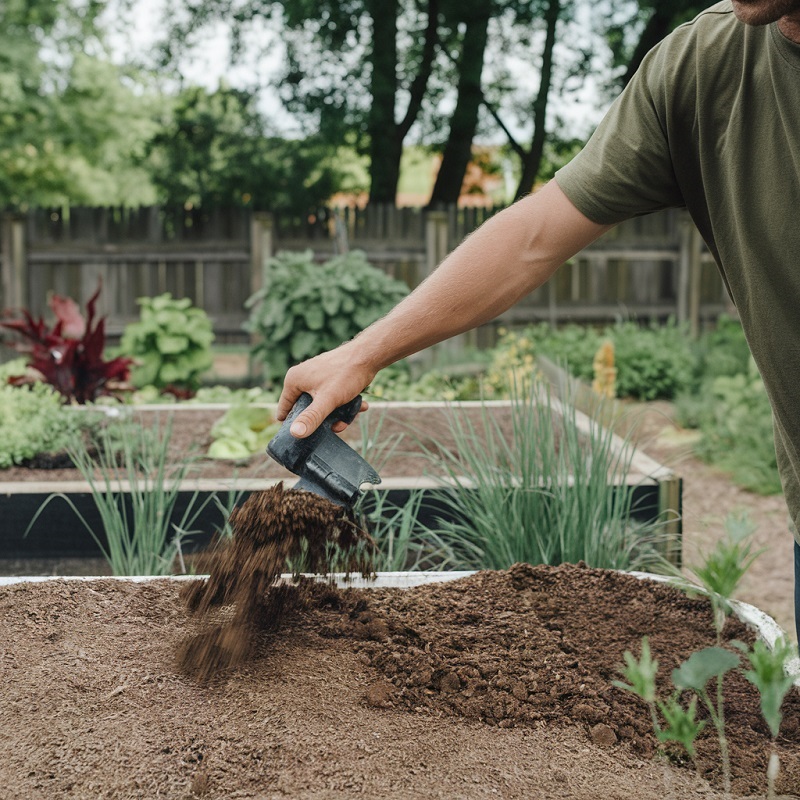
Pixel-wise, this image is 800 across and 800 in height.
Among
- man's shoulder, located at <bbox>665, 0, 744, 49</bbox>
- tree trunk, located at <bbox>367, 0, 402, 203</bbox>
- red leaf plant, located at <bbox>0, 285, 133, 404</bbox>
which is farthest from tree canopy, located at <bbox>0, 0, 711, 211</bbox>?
man's shoulder, located at <bbox>665, 0, 744, 49</bbox>

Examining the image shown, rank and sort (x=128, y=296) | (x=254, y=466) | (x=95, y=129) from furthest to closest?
1. (x=95, y=129)
2. (x=128, y=296)
3. (x=254, y=466)

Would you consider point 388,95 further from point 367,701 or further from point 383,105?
point 367,701

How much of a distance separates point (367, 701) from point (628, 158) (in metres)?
1.01

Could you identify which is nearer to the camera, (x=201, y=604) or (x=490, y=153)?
(x=201, y=604)

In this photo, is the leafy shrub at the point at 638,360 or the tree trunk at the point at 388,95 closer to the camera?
the leafy shrub at the point at 638,360

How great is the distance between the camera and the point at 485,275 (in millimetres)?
1647

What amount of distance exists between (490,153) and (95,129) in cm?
648

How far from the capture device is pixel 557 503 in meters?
2.46

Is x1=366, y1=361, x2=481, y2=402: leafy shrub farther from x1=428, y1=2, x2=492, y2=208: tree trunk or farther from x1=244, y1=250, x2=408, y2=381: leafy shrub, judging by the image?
x1=428, y1=2, x2=492, y2=208: tree trunk

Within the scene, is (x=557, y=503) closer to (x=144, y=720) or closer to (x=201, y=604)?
(x=201, y=604)

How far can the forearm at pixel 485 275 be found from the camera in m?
1.61

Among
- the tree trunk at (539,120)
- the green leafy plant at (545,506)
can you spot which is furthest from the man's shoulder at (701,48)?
the tree trunk at (539,120)

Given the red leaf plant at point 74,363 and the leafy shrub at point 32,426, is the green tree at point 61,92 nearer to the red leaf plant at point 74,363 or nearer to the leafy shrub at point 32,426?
the red leaf plant at point 74,363

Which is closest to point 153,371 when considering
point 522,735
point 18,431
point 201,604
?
point 18,431
